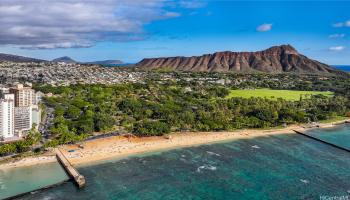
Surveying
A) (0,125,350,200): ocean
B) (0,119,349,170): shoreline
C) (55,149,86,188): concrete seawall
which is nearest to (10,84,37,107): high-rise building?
(0,119,349,170): shoreline

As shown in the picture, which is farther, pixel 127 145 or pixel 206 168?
pixel 127 145

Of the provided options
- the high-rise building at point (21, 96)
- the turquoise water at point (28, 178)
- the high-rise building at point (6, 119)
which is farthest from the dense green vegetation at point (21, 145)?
the high-rise building at point (21, 96)

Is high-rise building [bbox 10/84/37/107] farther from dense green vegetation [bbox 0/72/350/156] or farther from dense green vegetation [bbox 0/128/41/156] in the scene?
dense green vegetation [bbox 0/128/41/156]

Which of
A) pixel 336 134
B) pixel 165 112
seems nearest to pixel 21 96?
pixel 165 112

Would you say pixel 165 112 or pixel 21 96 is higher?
pixel 21 96

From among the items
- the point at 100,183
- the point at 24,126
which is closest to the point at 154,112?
the point at 24,126

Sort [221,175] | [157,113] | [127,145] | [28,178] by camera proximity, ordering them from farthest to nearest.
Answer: [157,113], [127,145], [221,175], [28,178]

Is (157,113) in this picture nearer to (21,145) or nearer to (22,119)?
(22,119)

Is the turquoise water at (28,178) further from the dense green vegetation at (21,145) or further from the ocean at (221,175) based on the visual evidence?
the dense green vegetation at (21,145)
